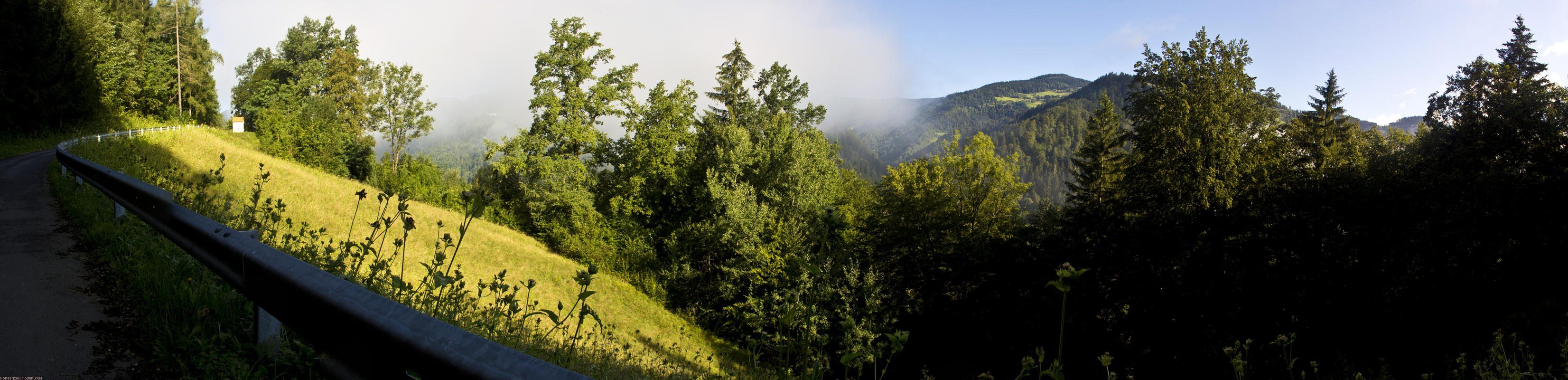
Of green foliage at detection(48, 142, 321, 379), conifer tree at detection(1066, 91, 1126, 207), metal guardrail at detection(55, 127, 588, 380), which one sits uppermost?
conifer tree at detection(1066, 91, 1126, 207)

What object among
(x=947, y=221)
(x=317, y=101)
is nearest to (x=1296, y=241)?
(x=947, y=221)

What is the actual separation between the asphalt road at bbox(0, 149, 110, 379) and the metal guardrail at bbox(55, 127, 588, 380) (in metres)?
0.53

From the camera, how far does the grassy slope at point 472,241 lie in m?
13.6

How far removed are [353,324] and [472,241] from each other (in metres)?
22.3

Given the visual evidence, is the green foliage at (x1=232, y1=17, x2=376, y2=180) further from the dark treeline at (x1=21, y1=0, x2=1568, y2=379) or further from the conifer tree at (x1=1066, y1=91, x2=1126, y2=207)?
the conifer tree at (x1=1066, y1=91, x2=1126, y2=207)

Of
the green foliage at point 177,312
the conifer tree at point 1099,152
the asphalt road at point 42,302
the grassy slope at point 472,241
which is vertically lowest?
the grassy slope at point 472,241

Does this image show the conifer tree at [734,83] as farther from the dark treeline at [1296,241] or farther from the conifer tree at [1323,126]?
the conifer tree at [1323,126]

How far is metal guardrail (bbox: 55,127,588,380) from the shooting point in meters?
1.29

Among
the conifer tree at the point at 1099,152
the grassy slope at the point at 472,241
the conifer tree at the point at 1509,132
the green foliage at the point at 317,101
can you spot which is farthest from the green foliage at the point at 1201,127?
the green foliage at the point at 317,101

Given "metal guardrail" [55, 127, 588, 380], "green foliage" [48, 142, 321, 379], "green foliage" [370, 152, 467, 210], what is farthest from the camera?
"green foliage" [370, 152, 467, 210]

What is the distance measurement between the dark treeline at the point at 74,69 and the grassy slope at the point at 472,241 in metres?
7.44

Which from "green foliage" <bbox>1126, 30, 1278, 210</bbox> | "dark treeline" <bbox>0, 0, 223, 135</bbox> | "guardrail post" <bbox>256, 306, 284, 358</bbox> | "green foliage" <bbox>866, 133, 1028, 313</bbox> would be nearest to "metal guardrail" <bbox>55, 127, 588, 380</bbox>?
"guardrail post" <bbox>256, 306, 284, 358</bbox>

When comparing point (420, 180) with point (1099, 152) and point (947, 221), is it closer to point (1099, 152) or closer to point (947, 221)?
point (947, 221)

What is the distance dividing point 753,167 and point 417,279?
62.4ft
